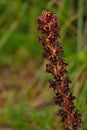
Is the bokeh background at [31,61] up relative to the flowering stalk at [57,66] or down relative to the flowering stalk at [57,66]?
up

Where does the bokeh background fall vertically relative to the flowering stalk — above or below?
above

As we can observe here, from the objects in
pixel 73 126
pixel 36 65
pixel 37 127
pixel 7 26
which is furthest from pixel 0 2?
pixel 73 126

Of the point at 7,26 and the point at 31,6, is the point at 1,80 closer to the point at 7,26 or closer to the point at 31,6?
the point at 7,26

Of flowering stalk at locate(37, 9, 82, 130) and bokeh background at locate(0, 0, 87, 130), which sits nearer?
flowering stalk at locate(37, 9, 82, 130)

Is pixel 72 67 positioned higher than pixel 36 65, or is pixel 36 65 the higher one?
pixel 36 65

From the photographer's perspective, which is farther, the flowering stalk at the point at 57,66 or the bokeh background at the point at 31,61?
the bokeh background at the point at 31,61
